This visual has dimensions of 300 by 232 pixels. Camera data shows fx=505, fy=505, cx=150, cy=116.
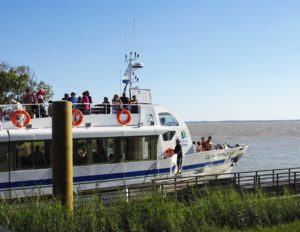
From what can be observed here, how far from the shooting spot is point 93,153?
16188 millimetres

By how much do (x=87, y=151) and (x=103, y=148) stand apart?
63 centimetres

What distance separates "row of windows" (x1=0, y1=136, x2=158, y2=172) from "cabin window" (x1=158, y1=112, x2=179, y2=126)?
1.50m

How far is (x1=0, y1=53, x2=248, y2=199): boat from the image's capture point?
48.6ft

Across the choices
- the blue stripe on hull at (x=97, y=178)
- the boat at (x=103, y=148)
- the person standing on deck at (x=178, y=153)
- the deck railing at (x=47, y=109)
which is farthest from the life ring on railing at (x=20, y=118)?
the person standing on deck at (x=178, y=153)

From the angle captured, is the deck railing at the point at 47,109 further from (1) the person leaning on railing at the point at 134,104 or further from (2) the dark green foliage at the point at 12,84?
(2) the dark green foliage at the point at 12,84

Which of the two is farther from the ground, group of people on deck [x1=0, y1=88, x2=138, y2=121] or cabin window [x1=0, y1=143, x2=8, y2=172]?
group of people on deck [x1=0, y1=88, x2=138, y2=121]

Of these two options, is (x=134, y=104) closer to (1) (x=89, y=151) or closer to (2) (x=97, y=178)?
(1) (x=89, y=151)

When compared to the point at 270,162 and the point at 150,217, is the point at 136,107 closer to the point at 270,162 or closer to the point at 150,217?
the point at 150,217

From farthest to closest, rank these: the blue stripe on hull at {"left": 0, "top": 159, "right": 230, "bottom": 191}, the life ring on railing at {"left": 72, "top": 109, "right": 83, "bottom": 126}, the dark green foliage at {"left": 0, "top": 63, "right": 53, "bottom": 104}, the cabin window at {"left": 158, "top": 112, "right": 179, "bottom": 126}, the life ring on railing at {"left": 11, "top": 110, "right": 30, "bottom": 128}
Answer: the dark green foliage at {"left": 0, "top": 63, "right": 53, "bottom": 104} < the cabin window at {"left": 158, "top": 112, "right": 179, "bottom": 126} < the life ring on railing at {"left": 72, "top": 109, "right": 83, "bottom": 126} < the life ring on railing at {"left": 11, "top": 110, "right": 30, "bottom": 128} < the blue stripe on hull at {"left": 0, "top": 159, "right": 230, "bottom": 191}

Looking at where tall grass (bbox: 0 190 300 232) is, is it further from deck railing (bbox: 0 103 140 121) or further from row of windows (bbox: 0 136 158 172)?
deck railing (bbox: 0 103 140 121)

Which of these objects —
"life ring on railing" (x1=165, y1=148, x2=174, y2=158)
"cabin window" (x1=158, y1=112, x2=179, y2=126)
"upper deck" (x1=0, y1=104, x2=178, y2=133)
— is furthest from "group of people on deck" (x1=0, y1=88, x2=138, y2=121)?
"life ring on railing" (x1=165, y1=148, x2=174, y2=158)

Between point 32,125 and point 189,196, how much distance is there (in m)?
5.56

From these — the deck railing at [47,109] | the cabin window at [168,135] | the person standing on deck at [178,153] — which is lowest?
the person standing on deck at [178,153]

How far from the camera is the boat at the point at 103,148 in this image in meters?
14.8
